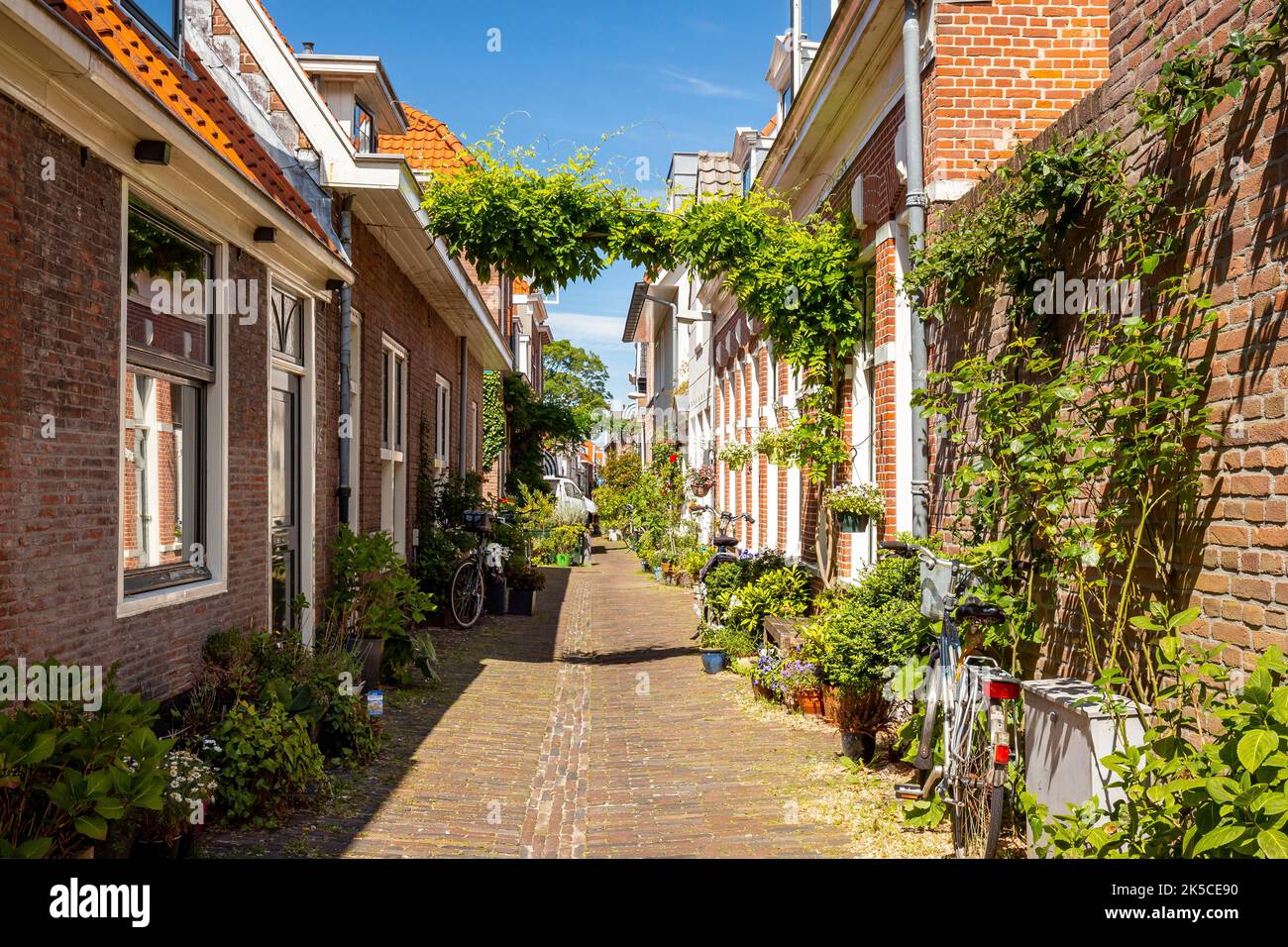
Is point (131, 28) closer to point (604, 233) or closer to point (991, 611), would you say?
point (604, 233)

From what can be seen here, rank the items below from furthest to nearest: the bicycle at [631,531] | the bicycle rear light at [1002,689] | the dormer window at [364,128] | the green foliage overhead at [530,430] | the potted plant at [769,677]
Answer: the green foliage overhead at [530,430]
the bicycle at [631,531]
the dormer window at [364,128]
the potted plant at [769,677]
the bicycle rear light at [1002,689]

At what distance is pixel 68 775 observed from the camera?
3854 millimetres

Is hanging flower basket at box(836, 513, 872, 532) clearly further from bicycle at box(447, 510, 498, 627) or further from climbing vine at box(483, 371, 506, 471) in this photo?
climbing vine at box(483, 371, 506, 471)

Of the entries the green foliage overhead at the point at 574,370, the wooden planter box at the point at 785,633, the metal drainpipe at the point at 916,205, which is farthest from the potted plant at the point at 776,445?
the green foliage overhead at the point at 574,370

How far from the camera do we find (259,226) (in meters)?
7.16

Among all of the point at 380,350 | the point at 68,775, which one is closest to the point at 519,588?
the point at 380,350

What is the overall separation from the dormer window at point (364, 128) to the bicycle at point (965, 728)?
27.9 ft

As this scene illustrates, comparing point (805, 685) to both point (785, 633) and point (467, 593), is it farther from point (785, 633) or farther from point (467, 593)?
point (467, 593)

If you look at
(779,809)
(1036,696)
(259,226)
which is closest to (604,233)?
(259,226)

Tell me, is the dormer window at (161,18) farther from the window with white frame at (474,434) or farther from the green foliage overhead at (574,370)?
the green foliage overhead at (574,370)

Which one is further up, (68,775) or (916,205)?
(916,205)

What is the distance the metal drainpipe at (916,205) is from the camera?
291 inches

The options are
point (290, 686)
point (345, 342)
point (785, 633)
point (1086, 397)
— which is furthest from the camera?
point (345, 342)

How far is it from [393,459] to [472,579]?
6.59 feet
